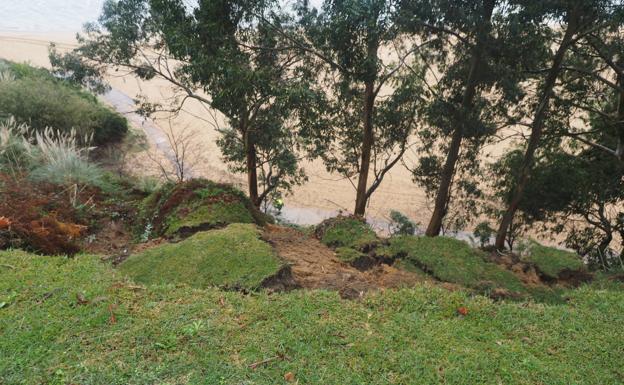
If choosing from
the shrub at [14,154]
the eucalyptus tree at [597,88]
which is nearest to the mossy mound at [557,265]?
the eucalyptus tree at [597,88]

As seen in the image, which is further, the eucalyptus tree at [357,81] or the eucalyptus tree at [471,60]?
the eucalyptus tree at [357,81]

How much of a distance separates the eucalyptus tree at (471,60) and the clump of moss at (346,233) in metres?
4.00

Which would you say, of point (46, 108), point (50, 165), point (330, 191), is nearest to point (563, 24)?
point (50, 165)

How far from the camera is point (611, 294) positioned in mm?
4062

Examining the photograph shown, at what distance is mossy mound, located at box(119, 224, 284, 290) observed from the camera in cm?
378

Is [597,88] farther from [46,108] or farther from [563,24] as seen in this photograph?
[46,108]

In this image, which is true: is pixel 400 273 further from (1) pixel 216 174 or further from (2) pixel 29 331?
(1) pixel 216 174

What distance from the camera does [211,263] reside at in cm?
398

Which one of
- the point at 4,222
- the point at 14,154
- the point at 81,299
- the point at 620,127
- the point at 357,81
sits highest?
the point at 357,81

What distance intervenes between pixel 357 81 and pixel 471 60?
2.37 meters

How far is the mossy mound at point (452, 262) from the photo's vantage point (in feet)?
16.1

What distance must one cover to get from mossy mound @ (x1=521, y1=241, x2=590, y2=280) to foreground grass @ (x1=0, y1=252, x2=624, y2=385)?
2.29 m

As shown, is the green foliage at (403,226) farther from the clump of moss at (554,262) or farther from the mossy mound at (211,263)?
the mossy mound at (211,263)

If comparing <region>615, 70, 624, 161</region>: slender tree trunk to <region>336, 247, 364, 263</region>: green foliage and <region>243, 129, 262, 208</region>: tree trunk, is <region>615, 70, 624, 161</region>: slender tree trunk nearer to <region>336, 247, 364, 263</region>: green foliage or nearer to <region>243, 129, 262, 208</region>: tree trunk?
<region>336, 247, 364, 263</region>: green foliage
